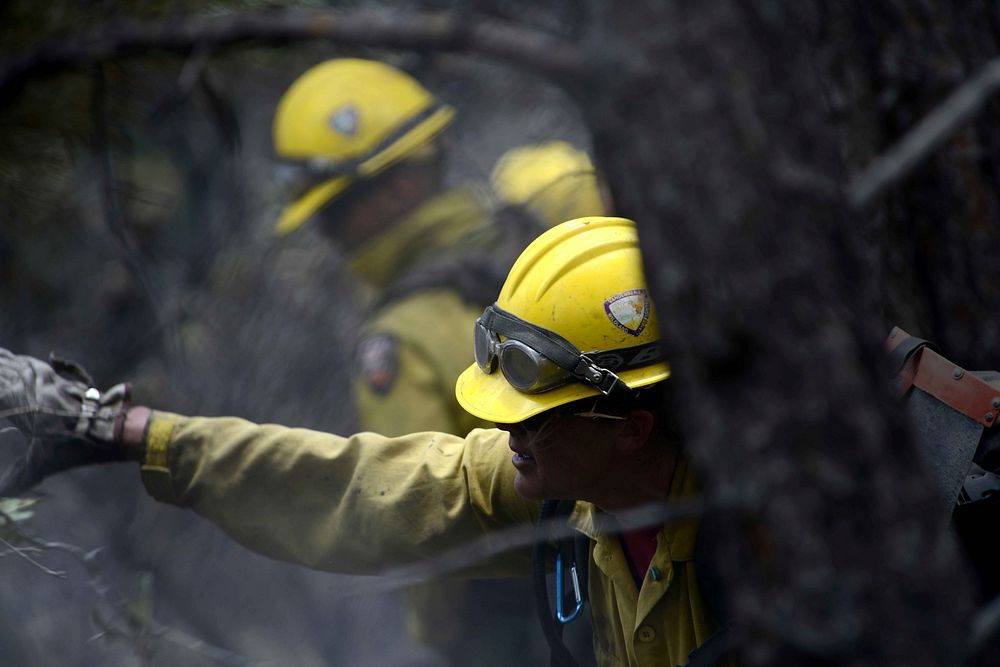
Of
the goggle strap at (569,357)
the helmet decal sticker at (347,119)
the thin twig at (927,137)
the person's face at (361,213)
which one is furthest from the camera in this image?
the helmet decal sticker at (347,119)

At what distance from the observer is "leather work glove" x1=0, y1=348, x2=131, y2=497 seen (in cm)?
248

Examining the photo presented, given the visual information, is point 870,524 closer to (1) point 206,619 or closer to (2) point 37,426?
(2) point 37,426

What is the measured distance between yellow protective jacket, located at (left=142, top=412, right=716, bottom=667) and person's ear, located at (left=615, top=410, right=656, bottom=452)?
214 mm

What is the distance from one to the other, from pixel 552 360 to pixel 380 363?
130 cm

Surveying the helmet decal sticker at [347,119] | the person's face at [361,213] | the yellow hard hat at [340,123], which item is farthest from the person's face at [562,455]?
the helmet decal sticker at [347,119]

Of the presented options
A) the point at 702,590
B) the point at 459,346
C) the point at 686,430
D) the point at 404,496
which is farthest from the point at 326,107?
the point at 686,430

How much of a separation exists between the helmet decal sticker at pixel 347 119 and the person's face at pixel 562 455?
8.24ft

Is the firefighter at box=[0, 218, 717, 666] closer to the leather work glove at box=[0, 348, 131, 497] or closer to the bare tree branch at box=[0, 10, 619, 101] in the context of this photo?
the leather work glove at box=[0, 348, 131, 497]

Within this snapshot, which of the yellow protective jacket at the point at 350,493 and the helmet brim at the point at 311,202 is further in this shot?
the helmet brim at the point at 311,202

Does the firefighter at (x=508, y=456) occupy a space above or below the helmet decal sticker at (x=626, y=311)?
below

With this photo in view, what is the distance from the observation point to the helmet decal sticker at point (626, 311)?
2377 mm

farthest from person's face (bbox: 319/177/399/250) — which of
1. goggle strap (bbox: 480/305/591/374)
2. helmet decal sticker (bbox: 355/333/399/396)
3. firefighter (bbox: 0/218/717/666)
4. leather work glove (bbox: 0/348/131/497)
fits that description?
goggle strap (bbox: 480/305/591/374)

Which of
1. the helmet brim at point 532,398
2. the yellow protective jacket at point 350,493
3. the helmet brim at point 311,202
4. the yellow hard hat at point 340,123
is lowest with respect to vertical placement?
the yellow protective jacket at point 350,493

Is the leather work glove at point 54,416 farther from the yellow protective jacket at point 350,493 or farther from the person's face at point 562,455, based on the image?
Result: the person's face at point 562,455
